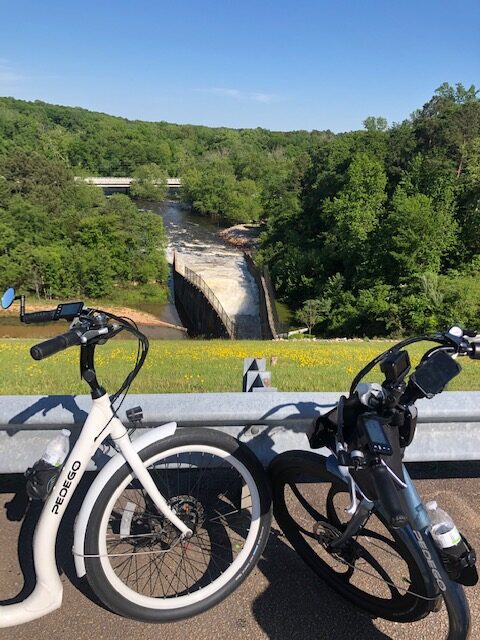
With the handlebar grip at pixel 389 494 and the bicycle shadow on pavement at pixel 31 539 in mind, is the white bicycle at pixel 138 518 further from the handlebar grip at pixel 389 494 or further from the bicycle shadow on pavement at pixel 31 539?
the handlebar grip at pixel 389 494

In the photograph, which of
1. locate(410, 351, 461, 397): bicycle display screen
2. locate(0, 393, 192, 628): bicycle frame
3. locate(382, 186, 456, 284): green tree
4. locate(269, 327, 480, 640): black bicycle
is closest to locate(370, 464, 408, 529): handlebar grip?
locate(269, 327, 480, 640): black bicycle

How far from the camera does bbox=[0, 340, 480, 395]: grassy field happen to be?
7078 mm

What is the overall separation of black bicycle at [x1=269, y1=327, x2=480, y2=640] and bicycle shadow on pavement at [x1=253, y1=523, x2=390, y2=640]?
0.30 feet

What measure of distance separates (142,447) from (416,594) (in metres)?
1.57

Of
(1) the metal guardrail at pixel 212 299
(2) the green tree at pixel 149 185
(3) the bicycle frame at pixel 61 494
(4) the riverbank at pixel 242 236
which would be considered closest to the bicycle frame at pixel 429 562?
(3) the bicycle frame at pixel 61 494

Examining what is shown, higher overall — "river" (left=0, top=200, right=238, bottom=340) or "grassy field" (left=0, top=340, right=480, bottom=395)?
"grassy field" (left=0, top=340, right=480, bottom=395)

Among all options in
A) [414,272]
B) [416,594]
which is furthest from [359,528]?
[414,272]

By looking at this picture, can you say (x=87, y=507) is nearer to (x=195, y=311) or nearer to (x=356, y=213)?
(x=356, y=213)

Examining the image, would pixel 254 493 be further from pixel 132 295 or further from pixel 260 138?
pixel 260 138

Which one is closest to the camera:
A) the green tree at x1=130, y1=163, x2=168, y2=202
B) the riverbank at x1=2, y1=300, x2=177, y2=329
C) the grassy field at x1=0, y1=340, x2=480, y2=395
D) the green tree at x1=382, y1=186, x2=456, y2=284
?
the grassy field at x1=0, y1=340, x2=480, y2=395

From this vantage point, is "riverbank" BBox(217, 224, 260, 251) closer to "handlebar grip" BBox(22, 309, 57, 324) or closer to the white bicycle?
the white bicycle

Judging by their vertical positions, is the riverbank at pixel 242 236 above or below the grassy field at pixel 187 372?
below

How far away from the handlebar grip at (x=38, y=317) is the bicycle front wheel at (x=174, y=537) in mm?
853

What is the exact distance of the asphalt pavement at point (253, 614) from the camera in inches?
98.7
